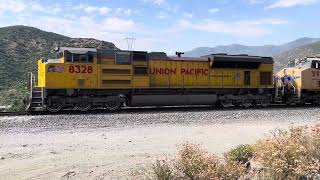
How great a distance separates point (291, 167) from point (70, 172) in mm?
4511

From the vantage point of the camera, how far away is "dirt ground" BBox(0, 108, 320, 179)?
940cm

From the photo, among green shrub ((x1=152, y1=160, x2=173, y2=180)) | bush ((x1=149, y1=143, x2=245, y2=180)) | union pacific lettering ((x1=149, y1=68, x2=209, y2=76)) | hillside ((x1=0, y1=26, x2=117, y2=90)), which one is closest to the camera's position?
bush ((x1=149, y1=143, x2=245, y2=180))

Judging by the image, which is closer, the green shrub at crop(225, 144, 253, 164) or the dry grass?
the dry grass

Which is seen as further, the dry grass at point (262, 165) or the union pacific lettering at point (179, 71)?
the union pacific lettering at point (179, 71)

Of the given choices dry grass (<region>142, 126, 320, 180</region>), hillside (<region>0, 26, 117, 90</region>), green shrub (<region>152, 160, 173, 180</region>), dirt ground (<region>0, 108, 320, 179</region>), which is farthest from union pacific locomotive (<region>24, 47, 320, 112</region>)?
hillside (<region>0, 26, 117, 90</region>)

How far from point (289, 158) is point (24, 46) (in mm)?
60354

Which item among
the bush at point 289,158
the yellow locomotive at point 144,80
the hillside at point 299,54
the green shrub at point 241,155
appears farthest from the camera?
the hillside at point 299,54

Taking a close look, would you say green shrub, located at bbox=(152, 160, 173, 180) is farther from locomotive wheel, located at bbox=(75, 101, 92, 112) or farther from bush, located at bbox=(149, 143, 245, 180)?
locomotive wheel, located at bbox=(75, 101, 92, 112)

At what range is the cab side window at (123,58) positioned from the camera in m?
21.1

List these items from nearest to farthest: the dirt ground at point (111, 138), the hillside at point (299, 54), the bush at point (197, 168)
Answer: the bush at point (197, 168)
the dirt ground at point (111, 138)
the hillside at point (299, 54)

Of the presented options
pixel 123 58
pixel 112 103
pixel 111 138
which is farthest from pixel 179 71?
pixel 111 138

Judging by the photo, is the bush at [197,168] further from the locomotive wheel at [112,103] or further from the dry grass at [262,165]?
the locomotive wheel at [112,103]

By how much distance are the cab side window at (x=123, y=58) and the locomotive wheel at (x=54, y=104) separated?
11.4ft

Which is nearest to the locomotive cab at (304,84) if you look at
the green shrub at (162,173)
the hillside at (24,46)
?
the green shrub at (162,173)
